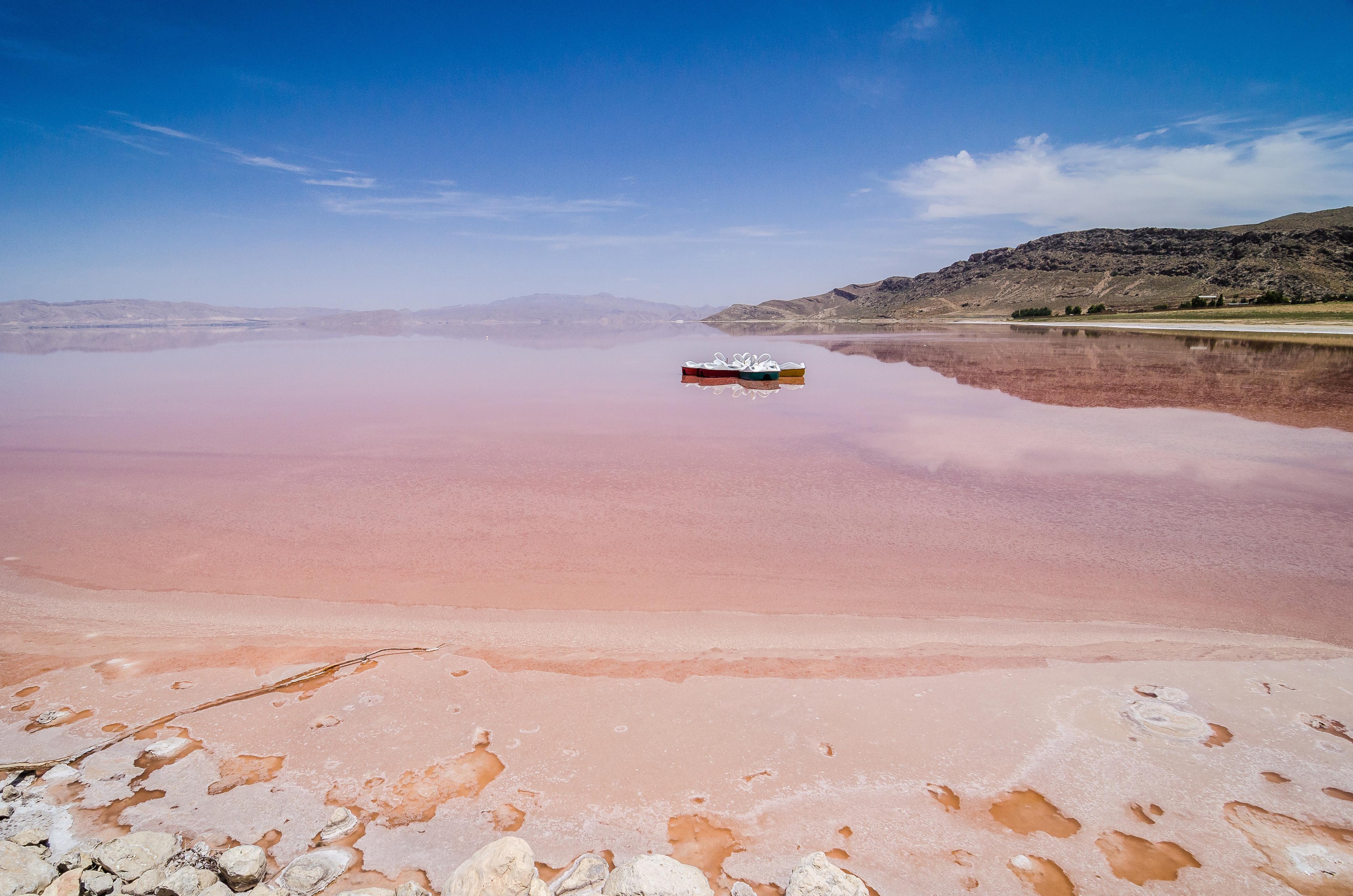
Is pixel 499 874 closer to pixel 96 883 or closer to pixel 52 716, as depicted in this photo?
pixel 96 883

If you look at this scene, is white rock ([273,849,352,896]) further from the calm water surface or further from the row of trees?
the row of trees

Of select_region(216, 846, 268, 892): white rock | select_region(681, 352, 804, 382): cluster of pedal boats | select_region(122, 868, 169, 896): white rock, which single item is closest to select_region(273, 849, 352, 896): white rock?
select_region(216, 846, 268, 892): white rock

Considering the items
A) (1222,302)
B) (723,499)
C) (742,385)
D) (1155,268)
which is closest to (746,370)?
(742,385)

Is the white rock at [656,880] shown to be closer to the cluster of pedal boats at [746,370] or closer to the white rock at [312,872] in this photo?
the white rock at [312,872]

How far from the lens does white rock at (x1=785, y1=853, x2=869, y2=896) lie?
3320mm

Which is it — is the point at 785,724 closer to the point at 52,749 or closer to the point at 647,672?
the point at 647,672

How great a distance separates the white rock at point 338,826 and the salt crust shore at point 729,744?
0.24 ft

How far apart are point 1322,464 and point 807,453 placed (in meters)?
9.97

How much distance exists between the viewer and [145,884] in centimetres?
336

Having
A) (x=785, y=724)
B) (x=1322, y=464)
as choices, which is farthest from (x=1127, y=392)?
(x=785, y=724)

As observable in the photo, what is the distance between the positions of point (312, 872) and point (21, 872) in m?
1.50

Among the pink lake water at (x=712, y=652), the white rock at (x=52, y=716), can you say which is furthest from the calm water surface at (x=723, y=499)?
the white rock at (x=52, y=716)

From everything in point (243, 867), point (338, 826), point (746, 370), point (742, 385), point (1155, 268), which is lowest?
point (338, 826)

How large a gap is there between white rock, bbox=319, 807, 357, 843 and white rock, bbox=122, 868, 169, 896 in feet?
2.57
